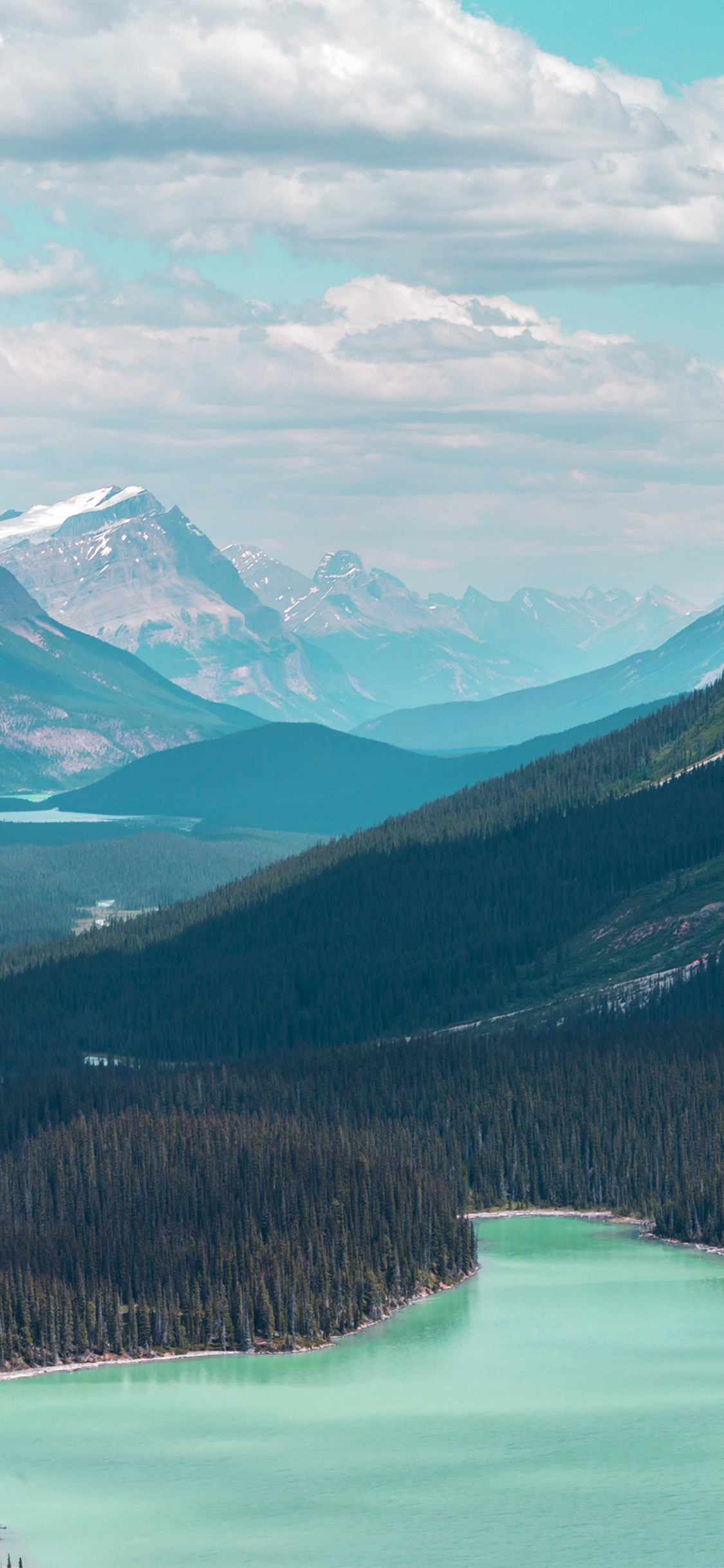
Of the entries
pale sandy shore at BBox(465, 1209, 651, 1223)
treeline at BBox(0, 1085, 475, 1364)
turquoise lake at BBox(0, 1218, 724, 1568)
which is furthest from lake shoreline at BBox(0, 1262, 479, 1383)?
pale sandy shore at BBox(465, 1209, 651, 1223)

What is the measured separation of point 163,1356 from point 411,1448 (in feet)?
83.5

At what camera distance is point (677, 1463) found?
113625 millimetres

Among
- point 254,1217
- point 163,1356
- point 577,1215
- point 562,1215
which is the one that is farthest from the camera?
point 562,1215

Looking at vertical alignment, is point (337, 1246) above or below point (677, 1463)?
above

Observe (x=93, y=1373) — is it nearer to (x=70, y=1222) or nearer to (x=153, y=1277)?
(x=153, y=1277)

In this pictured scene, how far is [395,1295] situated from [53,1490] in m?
48.5

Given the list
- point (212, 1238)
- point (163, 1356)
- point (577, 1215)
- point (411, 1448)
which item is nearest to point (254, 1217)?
point (212, 1238)

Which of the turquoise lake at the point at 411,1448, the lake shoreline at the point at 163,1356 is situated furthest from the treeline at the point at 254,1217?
the turquoise lake at the point at 411,1448

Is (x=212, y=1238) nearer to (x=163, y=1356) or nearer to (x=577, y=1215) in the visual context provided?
(x=163, y=1356)

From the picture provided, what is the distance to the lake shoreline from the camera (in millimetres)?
133750

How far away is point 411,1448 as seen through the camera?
386 feet

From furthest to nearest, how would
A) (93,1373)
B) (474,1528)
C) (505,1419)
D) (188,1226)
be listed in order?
1. (188,1226)
2. (93,1373)
3. (505,1419)
4. (474,1528)

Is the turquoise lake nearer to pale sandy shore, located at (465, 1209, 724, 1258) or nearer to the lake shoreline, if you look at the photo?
the lake shoreline

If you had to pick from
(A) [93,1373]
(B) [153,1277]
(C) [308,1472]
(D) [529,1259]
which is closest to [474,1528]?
(C) [308,1472]
